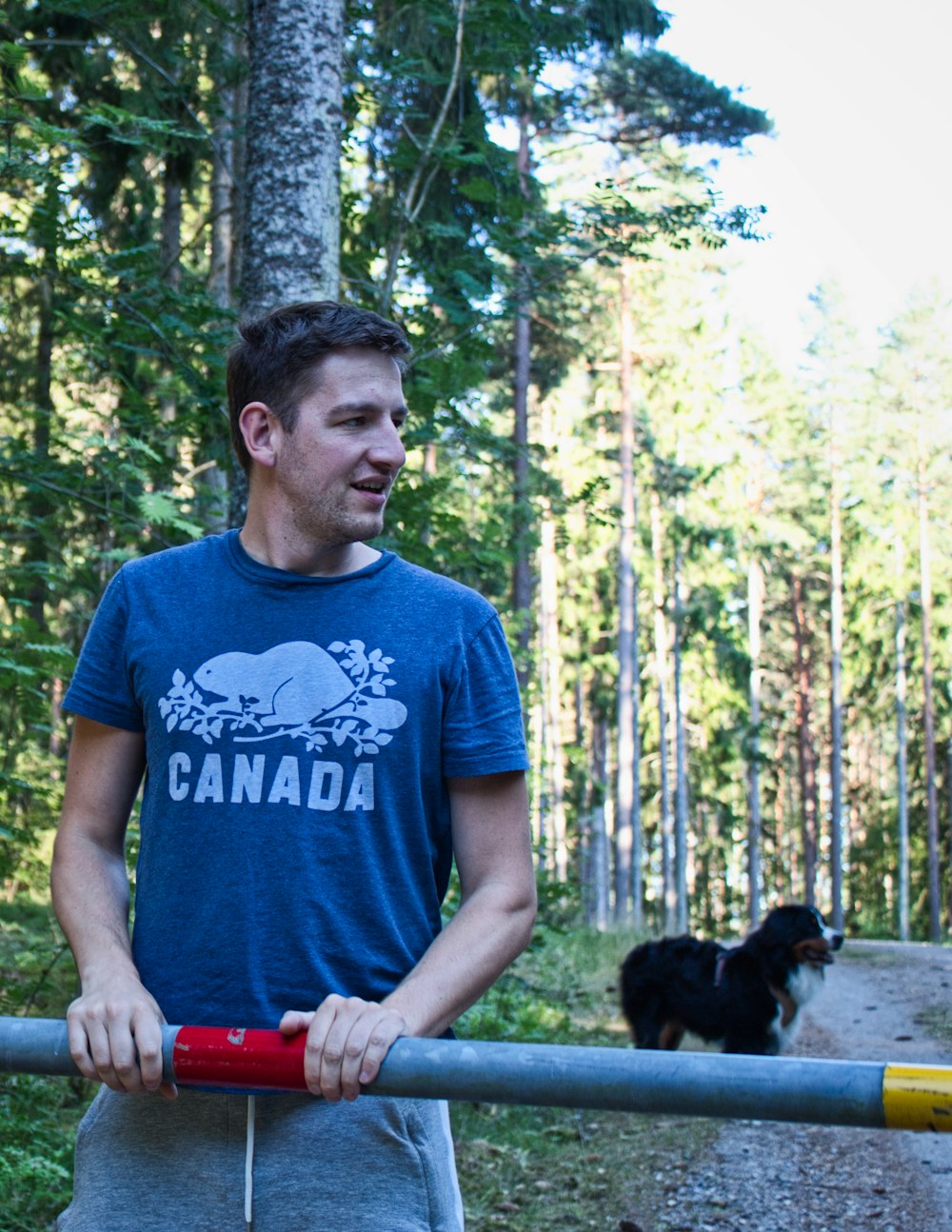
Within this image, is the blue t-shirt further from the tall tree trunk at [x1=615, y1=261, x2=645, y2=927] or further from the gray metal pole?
the tall tree trunk at [x1=615, y1=261, x2=645, y2=927]

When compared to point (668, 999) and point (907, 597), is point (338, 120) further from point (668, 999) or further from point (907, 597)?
point (907, 597)

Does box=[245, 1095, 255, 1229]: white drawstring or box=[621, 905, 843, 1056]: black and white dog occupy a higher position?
box=[245, 1095, 255, 1229]: white drawstring

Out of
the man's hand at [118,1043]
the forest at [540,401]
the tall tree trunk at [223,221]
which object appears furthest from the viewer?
the tall tree trunk at [223,221]

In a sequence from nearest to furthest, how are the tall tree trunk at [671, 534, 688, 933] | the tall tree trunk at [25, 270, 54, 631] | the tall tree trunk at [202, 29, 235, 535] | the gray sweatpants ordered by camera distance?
the gray sweatpants < the tall tree trunk at [25, 270, 54, 631] < the tall tree trunk at [202, 29, 235, 535] < the tall tree trunk at [671, 534, 688, 933]

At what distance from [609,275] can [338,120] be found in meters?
25.3

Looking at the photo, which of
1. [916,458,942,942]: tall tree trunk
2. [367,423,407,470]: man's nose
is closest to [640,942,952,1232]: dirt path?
[367,423,407,470]: man's nose

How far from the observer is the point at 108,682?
2.48 m

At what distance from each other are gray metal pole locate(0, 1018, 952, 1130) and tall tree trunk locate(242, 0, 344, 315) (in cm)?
432

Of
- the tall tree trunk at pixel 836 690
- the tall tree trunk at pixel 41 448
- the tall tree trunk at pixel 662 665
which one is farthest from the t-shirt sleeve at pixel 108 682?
the tall tree trunk at pixel 836 690

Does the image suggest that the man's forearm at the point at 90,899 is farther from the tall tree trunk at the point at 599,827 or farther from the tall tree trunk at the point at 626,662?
the tall tree trunk at the point at 599,827

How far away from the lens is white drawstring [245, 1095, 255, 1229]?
2.20 metres

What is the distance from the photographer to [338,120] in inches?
230

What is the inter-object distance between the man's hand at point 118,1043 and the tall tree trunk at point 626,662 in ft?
82.7

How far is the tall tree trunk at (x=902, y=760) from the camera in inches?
1606
